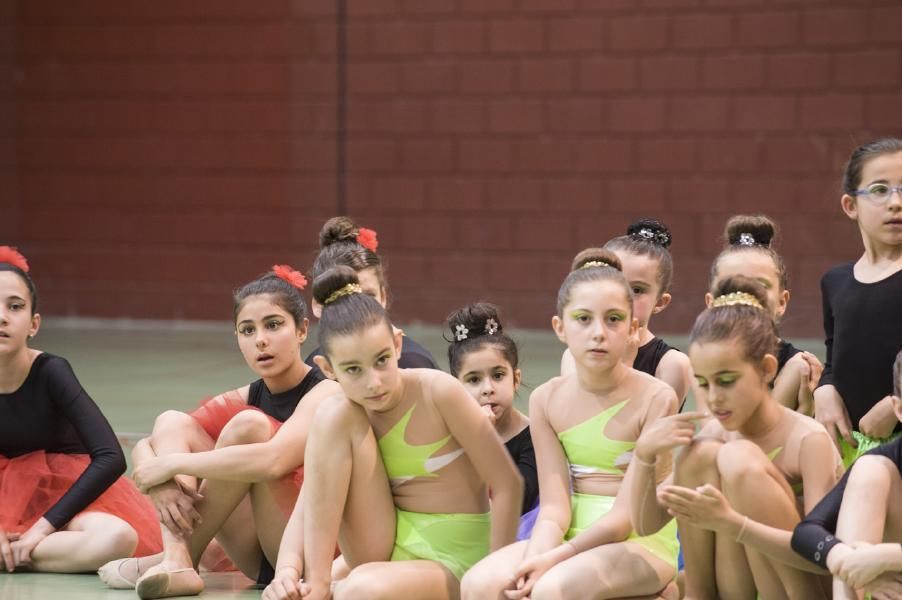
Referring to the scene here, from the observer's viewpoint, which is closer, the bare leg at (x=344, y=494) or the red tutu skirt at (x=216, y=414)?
the bare leg at (x=344, y=494)

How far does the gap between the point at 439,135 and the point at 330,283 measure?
5.46 metres

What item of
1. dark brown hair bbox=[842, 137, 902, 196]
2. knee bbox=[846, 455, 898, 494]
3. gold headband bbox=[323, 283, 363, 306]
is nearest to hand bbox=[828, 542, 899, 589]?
knee bbox=[846, 455, 898, 494]

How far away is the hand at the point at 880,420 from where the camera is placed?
2.82 m

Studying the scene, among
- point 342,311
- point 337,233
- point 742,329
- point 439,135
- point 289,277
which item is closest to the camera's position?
point 742,329

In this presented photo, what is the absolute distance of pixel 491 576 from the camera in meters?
2.48

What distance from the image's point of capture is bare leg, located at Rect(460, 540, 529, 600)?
2465 mm

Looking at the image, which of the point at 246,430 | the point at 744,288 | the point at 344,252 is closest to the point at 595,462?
the point at 744,288

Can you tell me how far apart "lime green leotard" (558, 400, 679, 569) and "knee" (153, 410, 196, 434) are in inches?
38.9

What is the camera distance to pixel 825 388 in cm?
300

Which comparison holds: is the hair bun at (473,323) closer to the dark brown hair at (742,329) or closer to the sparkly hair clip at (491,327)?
the sparkly hair clip at (491,327)

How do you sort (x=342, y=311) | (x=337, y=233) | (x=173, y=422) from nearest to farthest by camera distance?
(x=342, y=311) → (x=173, y=422) → (x=337, y=233)

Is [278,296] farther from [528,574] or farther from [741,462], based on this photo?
[741,462]

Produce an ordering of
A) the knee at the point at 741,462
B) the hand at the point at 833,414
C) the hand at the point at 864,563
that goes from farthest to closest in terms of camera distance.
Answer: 1. the hand at the point at 833,414
2. the knee at the point at 741,462
3. the hand at the point at 864,563

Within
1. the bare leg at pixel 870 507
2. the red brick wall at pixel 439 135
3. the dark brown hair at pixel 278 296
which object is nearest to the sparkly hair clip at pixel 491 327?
the dark brown hair at pixel 278 296
